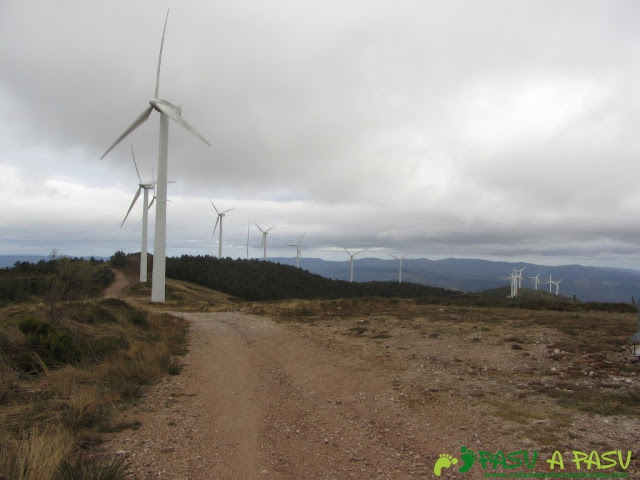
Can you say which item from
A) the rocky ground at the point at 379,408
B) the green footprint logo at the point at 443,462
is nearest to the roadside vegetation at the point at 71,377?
the rocky ground at the point at 379,408

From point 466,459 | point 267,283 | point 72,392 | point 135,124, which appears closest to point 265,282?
point 267,283

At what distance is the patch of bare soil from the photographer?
5777 millimetres

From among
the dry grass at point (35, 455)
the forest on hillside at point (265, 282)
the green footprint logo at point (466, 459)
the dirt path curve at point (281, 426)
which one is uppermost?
the dry grass at point (35, 455)

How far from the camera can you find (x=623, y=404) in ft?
25.5

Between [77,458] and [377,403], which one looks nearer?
[77,458]

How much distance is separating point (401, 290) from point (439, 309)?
186 feet

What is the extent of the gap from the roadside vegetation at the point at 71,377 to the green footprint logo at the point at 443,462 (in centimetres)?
423

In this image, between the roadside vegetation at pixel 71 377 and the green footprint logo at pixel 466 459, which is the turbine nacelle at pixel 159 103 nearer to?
the roadside vegetation at pixel 71 377

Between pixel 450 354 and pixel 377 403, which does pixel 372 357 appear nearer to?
pixel 450 354

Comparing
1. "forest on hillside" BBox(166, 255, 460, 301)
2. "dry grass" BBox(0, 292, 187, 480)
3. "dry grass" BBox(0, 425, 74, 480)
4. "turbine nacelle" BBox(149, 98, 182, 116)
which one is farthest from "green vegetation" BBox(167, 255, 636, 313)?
"dry grass" BBox(0, 425, 74, 480)

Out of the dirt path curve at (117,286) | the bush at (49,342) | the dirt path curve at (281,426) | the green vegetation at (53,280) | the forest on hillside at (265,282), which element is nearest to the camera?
the dirt path curve at (281,426)

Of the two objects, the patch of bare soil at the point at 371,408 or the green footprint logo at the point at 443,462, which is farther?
the patch of bare soil at the point at 371,408

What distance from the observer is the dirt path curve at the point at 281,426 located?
5.57 metres

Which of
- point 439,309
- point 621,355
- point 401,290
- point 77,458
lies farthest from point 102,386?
point 401,290
